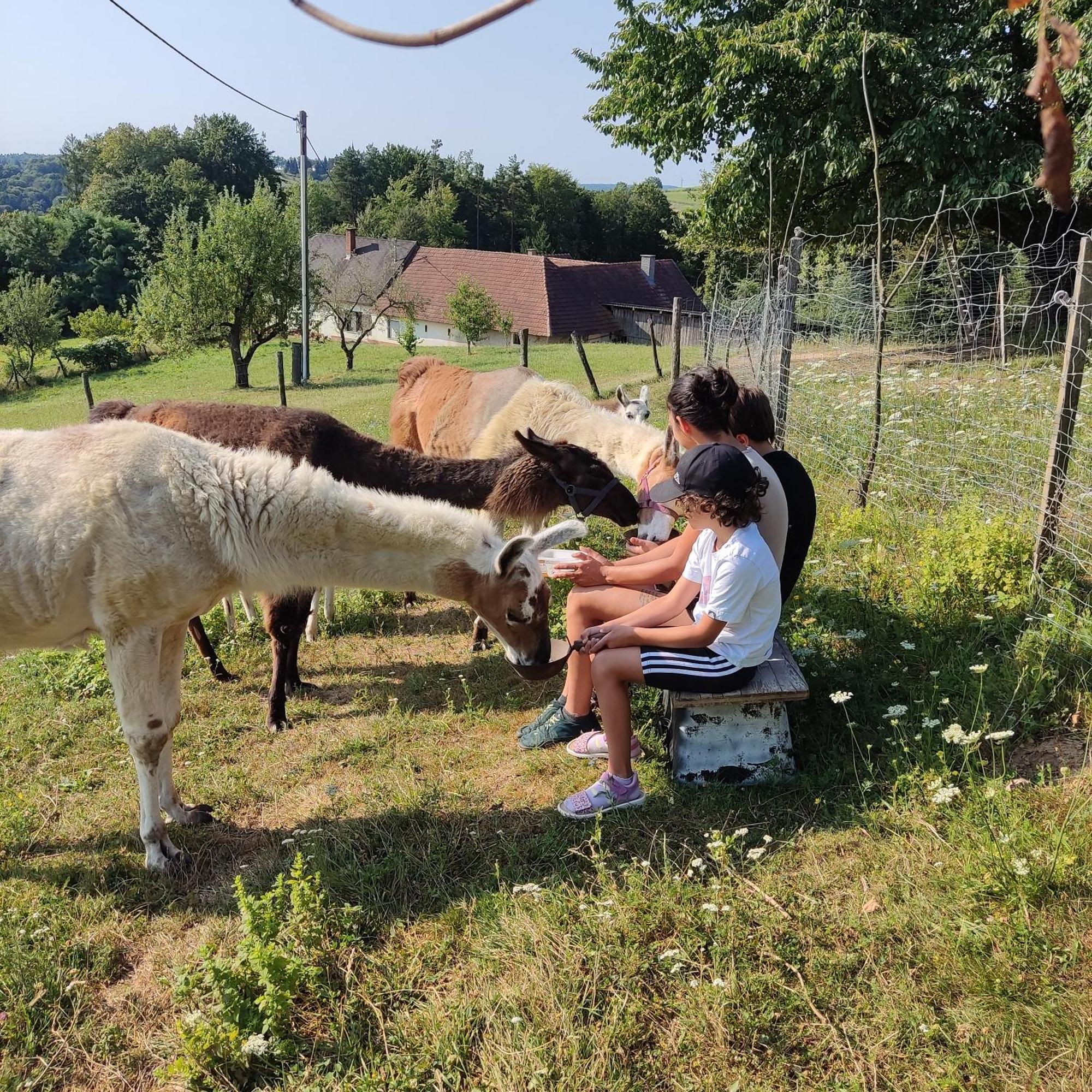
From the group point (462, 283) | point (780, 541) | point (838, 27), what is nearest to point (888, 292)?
point (780, 541)

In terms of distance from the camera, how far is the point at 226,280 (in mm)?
33094

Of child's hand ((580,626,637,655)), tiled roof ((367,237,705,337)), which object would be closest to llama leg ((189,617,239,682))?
child's hand ((580,626,637,655))

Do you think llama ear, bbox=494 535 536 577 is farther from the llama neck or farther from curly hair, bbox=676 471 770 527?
curly hair, bbox=676 471 770 527

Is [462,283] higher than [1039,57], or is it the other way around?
[462,283]

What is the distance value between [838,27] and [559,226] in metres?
66.6

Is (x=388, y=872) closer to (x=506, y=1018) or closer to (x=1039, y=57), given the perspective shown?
(x=506, y=1018)

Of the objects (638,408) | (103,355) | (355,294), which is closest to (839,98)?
(638,408)

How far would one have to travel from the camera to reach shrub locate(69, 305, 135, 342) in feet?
147

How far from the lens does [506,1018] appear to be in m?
2.73

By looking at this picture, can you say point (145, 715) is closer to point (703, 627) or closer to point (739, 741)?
point (703, 627)

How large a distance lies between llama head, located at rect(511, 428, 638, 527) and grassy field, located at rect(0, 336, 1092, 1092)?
5.73ft

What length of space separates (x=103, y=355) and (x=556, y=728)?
45558 millimetres

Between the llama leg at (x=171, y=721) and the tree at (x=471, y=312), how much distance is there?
3902cm

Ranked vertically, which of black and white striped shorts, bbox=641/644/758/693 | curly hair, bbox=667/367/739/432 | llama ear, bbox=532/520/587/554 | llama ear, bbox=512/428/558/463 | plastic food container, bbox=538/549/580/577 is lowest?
black and white striped shorts, bbox=641/644/758/693
